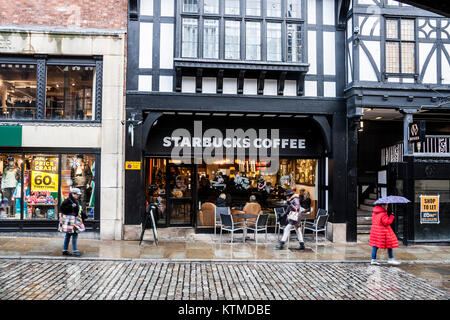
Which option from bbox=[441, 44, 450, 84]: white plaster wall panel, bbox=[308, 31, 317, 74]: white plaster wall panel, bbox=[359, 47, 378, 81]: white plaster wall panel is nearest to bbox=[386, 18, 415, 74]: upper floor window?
bbox=[359, 47, 378, 81]: white plaster wall panel

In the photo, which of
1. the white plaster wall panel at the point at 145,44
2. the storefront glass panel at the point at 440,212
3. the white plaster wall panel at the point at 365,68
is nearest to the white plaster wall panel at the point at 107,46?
the white plaster wall panel at the point at 145,44

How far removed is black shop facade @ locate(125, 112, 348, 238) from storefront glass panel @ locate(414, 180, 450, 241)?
3.08 m

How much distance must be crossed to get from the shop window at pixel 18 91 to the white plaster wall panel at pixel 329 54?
33.9 ft

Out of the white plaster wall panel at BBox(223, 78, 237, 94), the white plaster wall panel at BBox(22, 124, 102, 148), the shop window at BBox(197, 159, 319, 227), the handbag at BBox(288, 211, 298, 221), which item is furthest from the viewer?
the shop window at BBox(197, 159, 319, 227)

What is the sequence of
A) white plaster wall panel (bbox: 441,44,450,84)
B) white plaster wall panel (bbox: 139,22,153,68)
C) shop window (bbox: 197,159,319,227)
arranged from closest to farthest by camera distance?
white plaster wall panel (bbox: 139,22,153,68) < white plaster wall panel (bbox: 441,44,450,84) < shop window (bbox: 197,159,319,227)

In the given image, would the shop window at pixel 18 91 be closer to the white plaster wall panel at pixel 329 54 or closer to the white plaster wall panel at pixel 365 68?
the white plaster wall panel at pixel 329 54

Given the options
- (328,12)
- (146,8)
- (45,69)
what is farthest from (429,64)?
(45,69)

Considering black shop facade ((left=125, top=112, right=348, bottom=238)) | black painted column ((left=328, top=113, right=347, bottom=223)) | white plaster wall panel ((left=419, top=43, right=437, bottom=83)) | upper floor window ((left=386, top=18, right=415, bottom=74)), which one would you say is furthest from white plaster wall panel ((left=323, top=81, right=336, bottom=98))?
white plaster wall panel ((left=419, top=43, right=437, bottom=83))

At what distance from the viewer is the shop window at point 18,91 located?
480 inches

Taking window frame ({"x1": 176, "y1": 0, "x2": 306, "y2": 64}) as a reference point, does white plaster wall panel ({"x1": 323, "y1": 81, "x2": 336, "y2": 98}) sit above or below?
below

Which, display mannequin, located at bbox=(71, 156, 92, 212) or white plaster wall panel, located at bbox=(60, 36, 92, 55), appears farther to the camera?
display mannequin, located at bbox=(71, 156, 92, 212)

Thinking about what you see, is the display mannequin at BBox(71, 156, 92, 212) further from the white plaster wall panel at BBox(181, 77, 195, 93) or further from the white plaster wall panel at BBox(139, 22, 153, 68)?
the white plaster wall panel at BBox(181, 77, 195, 93)

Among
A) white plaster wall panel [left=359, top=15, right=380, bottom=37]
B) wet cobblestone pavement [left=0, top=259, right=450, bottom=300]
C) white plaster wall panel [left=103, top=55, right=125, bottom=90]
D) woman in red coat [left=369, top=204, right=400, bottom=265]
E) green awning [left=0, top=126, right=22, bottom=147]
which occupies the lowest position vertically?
wet cobblestone pavement [left=0, top=259, right=450, bottom=300]

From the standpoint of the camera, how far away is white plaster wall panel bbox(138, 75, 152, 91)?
12242 millimetres
